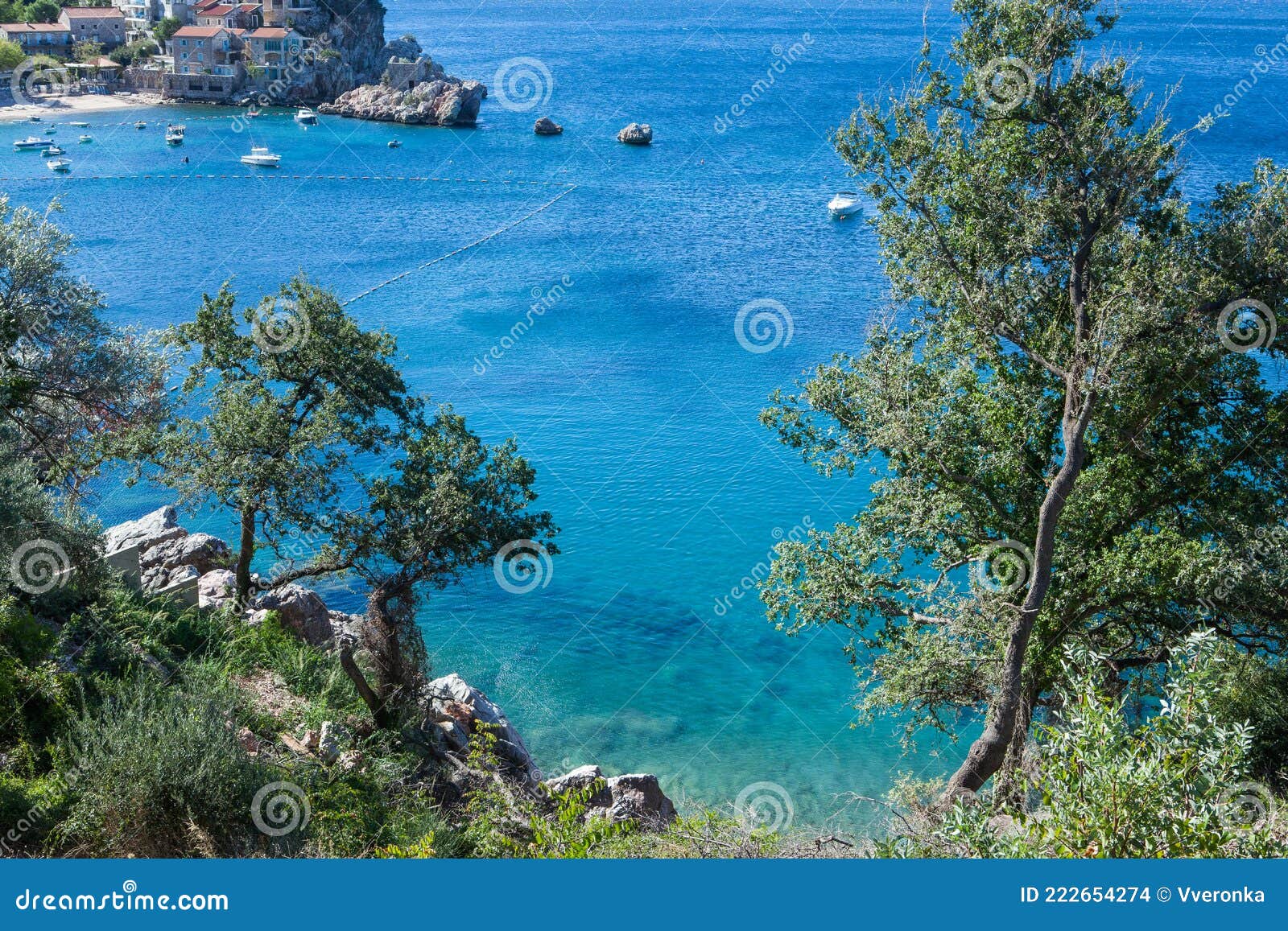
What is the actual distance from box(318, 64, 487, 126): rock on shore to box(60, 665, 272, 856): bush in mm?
92538

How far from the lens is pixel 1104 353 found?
43.2ft

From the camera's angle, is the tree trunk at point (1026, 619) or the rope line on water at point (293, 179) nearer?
the tree trunk at point (1026, 619)

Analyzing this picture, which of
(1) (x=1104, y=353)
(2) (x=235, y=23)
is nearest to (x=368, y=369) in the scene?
(1) (x=1104, y=353)

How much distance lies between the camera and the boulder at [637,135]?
283ft

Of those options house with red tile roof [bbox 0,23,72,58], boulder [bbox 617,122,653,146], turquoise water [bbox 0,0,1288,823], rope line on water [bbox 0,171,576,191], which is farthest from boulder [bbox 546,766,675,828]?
house with red tile roof [bbox 0,23,72,58]

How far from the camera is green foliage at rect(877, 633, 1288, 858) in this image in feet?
23.5

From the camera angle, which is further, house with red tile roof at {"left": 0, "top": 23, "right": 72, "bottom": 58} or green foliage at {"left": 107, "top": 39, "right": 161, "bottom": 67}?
green foliage at {"left": 107, "top": 39, "right": 161, "bottom": 67}

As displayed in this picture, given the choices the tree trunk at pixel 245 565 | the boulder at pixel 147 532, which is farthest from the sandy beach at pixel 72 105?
the tree trunk at pixel 245 565

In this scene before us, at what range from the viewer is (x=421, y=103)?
Answer: 327 feet

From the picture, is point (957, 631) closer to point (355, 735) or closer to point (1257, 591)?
point (1257, 591)

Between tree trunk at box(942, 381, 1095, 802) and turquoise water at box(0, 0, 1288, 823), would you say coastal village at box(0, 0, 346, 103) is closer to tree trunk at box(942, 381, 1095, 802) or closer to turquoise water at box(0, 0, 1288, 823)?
turquoise water at box(0, 0, 1288, 823)

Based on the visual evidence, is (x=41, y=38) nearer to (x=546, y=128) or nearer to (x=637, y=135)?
(x=546, y=128)

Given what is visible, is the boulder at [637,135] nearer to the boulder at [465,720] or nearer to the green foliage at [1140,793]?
the boulder at [465,720]

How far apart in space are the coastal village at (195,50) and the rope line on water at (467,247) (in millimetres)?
52610
